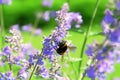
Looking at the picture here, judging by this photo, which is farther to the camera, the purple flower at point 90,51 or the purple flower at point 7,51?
the purple flower at point 7,51

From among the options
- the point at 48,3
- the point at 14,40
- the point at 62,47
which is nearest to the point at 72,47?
the point at 62,47

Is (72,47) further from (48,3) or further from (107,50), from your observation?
(48,3)

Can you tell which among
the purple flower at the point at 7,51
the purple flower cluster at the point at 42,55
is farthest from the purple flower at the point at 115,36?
the purple flower at the point at 7,51

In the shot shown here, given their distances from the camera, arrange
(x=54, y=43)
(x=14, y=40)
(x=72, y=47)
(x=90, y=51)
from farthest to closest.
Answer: (x=72, y=47) < (x=14, y=40) < (x=54, y=43) < (x=90, y=51)

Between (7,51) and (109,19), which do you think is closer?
(109,19)

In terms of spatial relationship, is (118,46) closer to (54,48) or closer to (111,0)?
(111,0)

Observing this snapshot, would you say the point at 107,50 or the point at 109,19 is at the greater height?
the point at 109,19

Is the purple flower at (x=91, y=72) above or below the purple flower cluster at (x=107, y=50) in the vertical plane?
below

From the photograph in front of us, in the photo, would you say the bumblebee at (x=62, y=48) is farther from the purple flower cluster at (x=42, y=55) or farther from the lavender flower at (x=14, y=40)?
the lavender flower at (x=14, y=40)

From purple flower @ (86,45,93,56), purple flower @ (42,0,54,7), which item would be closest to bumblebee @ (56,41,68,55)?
purple flower @ (86,45,93,56)
